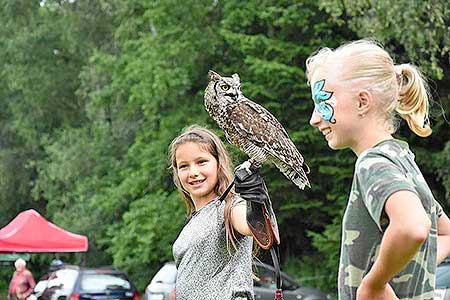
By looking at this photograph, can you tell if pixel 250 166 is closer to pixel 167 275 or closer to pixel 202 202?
pixel 202 202

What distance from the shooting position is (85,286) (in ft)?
57.6

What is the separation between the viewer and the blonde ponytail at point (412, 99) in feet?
8.46

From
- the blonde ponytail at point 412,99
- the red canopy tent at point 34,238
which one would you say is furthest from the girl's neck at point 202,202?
the red canopy tent at point 34,238

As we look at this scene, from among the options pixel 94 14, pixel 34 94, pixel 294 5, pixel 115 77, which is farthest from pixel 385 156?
pixel 34 94

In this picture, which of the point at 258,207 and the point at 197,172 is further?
the point at 197,172

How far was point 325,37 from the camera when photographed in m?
22.7

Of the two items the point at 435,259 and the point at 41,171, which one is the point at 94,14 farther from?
the point at 435,259

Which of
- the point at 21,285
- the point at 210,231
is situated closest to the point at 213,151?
the point at 210,231

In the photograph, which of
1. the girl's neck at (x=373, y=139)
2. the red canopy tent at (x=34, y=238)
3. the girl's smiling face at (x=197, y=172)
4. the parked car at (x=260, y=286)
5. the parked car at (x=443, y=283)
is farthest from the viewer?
the red canopy tent at (x=34, y=238)

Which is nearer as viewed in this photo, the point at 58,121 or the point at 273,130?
the point at 273,130

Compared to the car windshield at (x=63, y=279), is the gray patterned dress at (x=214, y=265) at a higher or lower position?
higher

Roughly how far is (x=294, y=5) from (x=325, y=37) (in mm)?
1049

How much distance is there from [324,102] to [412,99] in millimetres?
237

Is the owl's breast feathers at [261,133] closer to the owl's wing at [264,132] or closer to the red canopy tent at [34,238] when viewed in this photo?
the owl's wing at [264,132]
